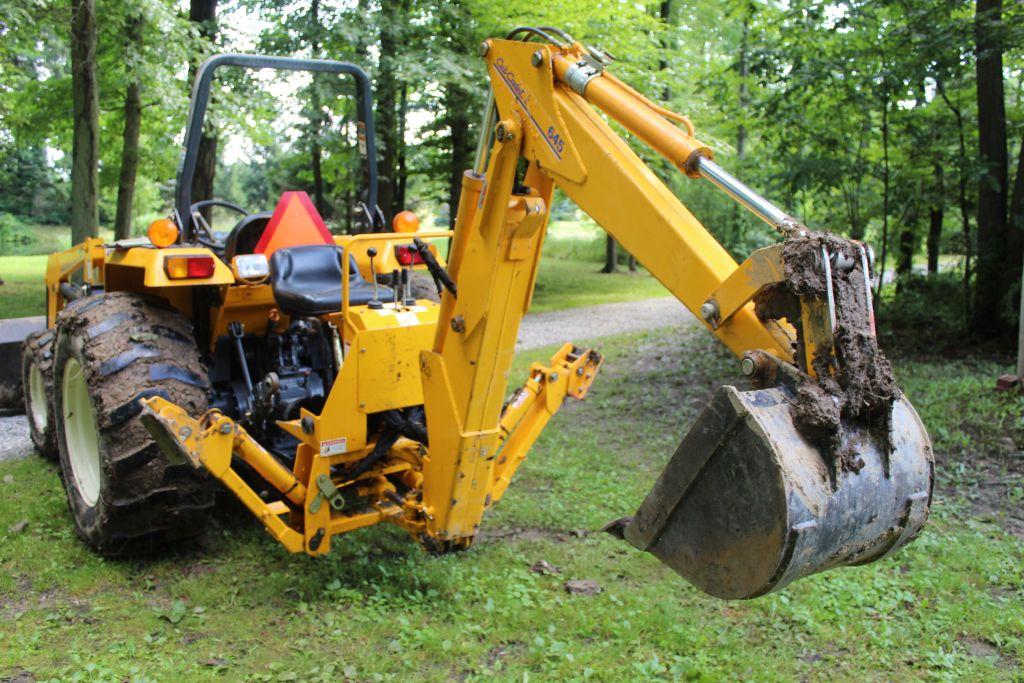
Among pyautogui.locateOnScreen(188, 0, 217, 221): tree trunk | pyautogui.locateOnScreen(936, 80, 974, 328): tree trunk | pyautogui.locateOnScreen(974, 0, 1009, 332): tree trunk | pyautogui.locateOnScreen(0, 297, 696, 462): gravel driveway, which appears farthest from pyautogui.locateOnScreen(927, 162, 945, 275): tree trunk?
pyautogui.locateOnScreen(188, 0, 217, 221): tree trunk

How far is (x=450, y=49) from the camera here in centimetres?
1248

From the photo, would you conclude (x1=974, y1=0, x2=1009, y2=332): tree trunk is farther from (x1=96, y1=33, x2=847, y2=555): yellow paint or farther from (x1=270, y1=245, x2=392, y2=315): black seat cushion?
(x1=270, y1=245, x2=392, y2=315): black seat cushion

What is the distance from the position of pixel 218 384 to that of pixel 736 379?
5.12 m

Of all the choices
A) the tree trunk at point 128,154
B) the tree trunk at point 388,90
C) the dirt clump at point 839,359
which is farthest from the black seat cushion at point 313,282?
the tree trunk at point 128,154

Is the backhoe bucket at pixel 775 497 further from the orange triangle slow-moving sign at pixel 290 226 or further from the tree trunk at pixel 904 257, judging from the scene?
the tree trunk at pixel 904 257

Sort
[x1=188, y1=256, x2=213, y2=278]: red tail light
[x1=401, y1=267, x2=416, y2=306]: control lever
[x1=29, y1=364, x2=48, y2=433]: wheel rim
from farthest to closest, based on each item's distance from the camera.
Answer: [x1=29, y1=364, x2=48, y2=433]: wheel rim, [x1=188, y1=256, x2=213, y2=278]: red tail light, [x1=401, y1=267, x2=416, y2=306]: control lever

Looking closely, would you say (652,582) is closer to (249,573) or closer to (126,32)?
(249,573)

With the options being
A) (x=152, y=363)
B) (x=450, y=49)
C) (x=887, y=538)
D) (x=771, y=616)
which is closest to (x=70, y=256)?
(x=152, y=363)

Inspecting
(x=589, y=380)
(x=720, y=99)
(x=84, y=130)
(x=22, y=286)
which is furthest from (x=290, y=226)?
(x=22, y=286)

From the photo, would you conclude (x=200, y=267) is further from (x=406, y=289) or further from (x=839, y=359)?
(x=839, y=359)

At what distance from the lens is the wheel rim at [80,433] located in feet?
15.4

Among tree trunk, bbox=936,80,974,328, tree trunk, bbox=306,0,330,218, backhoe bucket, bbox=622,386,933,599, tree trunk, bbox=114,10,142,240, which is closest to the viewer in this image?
backhoe bucket, bbox=622,386,933,599

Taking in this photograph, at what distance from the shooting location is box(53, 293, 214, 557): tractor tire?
4066 mm

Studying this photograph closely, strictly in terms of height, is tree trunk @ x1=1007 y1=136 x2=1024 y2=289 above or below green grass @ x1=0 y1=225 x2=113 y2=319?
above
